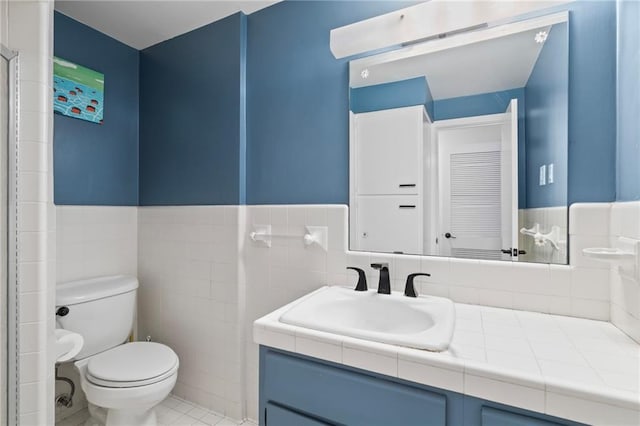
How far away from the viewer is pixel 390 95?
1.37 metres

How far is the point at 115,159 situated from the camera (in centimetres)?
200

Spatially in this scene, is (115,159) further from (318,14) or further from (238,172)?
(318,14)

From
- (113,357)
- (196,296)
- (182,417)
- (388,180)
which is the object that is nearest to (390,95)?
(388,180)

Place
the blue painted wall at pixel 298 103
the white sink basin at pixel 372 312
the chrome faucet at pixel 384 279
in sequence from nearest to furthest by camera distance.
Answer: the white sink basin at pixel 372 312
the chrome faucet at pixel 384 279
the blue painted wall at pixel 298 103

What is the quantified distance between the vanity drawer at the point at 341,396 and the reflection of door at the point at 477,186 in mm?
640

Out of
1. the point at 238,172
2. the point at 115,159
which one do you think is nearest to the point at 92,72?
the point at 115,159

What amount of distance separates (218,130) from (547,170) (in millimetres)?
1604

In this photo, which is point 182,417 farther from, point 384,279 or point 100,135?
point 100,135

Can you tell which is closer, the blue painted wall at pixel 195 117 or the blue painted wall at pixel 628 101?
the blue painted wall at pixel 628 101

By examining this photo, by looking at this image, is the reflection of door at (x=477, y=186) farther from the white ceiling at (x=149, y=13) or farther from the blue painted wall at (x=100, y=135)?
the blue painted wall at (x=100, y=135)

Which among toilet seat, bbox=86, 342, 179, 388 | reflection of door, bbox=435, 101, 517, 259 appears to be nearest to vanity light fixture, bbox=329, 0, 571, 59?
reflection of door, bbox=435, 101, 517, 259

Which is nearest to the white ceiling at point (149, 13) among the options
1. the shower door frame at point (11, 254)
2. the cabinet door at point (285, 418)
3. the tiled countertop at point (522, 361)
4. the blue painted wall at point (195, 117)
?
the blue painted wall at point (195, 117)

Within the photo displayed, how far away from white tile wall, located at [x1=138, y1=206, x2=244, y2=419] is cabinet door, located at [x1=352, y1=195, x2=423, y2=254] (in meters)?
0.71

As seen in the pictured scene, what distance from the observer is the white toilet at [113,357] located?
138 centimetres
